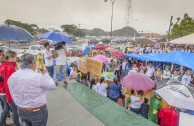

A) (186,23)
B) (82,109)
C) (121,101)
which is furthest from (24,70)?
(186,23)

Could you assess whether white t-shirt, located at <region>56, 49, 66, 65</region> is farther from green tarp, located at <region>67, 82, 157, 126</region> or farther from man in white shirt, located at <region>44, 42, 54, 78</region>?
green tarp, located at <region>67, 82, 157, 126</region>

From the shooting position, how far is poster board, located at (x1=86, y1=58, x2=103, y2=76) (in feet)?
29.8

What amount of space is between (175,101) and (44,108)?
3.20 m

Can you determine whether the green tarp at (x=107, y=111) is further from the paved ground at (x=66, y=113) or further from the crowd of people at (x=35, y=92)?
the crowd of people at (x=35, y=92)

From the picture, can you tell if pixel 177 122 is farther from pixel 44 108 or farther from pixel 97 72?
pixel 97 72

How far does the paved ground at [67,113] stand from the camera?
13.9 ft

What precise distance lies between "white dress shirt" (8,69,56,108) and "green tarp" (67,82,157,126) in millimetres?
1969

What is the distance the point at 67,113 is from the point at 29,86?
87.8 inches

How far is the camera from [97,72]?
30.1 feet

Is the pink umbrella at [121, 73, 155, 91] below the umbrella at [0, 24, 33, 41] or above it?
below

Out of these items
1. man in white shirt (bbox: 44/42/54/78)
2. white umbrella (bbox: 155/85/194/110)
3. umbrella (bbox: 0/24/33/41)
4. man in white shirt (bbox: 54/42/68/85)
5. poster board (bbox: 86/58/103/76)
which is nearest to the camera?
white umbrella (bbox: 155/85/194/110)

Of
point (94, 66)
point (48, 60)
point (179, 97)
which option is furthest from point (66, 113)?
point (94, 66)

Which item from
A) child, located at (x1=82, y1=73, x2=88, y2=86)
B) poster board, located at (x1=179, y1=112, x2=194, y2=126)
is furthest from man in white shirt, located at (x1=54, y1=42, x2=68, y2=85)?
poster board, located at (x1=179, y1=112, x2=194, y2=126)

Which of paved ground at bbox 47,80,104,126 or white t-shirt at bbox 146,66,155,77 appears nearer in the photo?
paved ground at bbox 47,80,104,126
